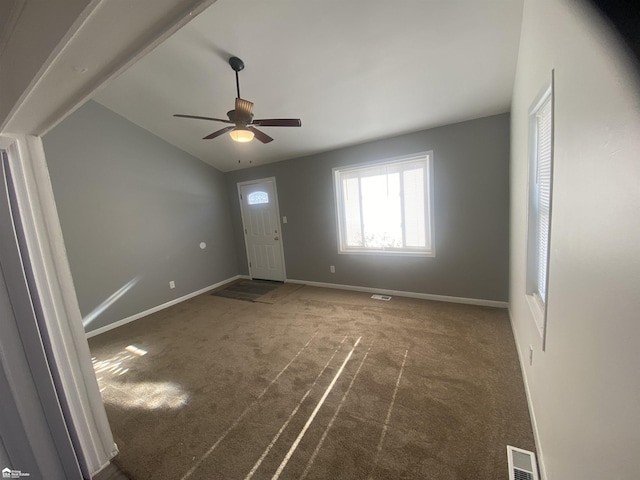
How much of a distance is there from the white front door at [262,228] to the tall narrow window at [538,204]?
3.76m

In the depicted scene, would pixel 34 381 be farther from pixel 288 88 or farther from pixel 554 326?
pixel 288 88

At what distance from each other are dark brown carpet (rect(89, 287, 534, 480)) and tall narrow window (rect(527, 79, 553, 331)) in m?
0.76

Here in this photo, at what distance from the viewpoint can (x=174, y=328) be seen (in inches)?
123

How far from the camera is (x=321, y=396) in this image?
1.81 meters

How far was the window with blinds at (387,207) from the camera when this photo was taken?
3355 mm

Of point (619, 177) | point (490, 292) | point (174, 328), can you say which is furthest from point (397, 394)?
point (174, 328)

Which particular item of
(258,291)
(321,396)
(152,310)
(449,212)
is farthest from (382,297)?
(152,310)

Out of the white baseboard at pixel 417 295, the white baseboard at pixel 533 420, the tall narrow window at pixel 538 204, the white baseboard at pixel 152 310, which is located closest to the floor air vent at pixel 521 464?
the white baseboard at pixel 533 420

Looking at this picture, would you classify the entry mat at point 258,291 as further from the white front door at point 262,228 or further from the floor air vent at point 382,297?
the floor air vent at point 382,297

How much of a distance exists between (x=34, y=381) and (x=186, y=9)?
1.82 m

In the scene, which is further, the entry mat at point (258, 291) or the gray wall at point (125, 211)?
the entry mat at point (258, 291)

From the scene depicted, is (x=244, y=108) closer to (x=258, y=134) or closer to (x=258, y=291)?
(x=258, y=134)

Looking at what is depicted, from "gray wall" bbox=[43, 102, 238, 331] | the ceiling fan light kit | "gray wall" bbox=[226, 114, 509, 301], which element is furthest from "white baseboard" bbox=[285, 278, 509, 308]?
the ceiling fan light kit

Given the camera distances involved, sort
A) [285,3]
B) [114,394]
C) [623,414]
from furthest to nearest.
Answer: [114,394] → [285,3] → [623,414]
